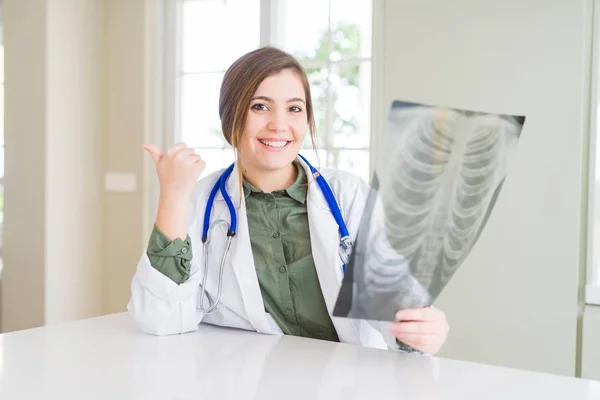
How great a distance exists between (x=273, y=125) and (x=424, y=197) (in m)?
0.61

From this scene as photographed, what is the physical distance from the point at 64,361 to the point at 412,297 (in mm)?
598

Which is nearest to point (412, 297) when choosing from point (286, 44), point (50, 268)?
point (286, 44)

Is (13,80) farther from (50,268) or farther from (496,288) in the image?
(496,288)

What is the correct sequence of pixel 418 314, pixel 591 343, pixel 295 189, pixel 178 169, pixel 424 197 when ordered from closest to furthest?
pixel 424 197 → pixel 418 314 → pixel 178 169 → pixel 295 189 → pixel 591 343

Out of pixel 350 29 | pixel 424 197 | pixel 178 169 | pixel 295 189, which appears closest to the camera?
pixel 424 197

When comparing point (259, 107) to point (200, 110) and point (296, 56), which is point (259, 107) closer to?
point (296, 56)

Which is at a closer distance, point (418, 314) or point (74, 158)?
point (418, 314)

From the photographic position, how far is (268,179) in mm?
1550

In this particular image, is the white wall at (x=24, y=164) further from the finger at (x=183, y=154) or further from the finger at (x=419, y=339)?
the finger at (x=419, y=339)

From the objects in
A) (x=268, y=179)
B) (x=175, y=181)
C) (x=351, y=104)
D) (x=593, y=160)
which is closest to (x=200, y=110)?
(x=351, y=104)

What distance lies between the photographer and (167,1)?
3.75 m

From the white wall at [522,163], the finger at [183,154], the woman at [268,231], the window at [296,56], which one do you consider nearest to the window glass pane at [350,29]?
the window at [296,56]

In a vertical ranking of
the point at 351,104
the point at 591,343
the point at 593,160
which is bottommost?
the point at 591,343

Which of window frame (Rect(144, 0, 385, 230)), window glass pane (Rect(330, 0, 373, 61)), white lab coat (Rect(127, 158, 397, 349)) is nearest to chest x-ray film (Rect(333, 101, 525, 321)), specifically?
white lab coat (Rect(127, 158, 397, 349))
